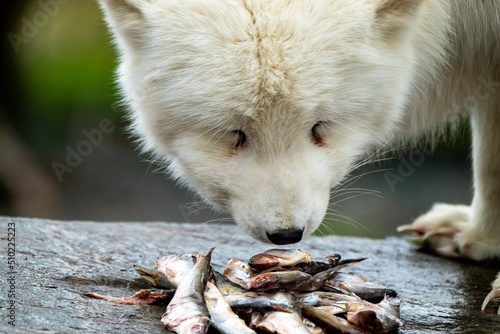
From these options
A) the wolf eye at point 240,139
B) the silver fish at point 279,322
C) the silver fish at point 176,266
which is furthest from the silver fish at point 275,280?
the wolf eye at point 240,139

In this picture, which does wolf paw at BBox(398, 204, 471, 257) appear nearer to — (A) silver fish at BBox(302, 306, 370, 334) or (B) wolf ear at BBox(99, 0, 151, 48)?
(A) silver fish at BBox(302, 306, 370, 334)

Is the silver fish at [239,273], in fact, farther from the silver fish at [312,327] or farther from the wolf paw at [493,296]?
the wolf paw at [493,296]

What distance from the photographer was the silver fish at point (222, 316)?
124 inches

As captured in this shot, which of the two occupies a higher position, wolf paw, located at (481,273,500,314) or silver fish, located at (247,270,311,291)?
silver fish, located at (247,270,311,291)

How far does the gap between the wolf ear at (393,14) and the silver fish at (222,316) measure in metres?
1.65

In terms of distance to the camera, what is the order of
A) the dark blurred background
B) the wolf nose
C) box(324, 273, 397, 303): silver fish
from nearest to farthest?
1. the wolf nose
2. box(324, 273, 397, 303): silver fish
3. the dark blurred background

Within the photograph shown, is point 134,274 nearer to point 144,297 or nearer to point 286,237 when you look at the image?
point 144,297

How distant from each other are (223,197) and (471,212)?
8.64ft

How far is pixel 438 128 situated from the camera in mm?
5180

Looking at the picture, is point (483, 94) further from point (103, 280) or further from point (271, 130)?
point (103, 280)

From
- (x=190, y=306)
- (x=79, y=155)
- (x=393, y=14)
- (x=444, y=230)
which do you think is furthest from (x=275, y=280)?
(x=79, y=155)

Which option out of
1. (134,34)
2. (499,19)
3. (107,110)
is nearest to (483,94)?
(499,19)

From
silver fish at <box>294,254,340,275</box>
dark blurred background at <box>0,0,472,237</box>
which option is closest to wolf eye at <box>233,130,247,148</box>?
silver fish at <box>294,254,340,275</box>

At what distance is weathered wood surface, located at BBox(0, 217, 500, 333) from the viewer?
3.33m
